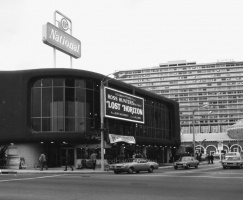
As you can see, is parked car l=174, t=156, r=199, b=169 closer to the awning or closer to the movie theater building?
the movie theater building

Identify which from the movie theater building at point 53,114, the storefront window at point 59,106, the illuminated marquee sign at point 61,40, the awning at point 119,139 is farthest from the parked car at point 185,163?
the illuminated marquee sign at point 61,40

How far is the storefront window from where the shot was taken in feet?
136

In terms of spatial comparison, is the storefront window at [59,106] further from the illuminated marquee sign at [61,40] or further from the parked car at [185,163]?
the parked car at [185,163]

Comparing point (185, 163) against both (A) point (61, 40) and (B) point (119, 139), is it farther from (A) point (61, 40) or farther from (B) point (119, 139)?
(A) point (61, 40)

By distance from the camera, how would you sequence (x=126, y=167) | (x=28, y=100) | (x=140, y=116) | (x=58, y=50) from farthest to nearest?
(x=140, y=116) < (x=58, y=50) < (x=28, y=100) < (x=126, y=167)

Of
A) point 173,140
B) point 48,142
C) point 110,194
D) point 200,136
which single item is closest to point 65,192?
point 110,194

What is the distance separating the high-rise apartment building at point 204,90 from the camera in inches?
6658

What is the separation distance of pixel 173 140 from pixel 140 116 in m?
17.2

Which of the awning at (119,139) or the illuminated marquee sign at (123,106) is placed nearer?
the illuminated marquee sign at (123,106)

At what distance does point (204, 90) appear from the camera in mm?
172500

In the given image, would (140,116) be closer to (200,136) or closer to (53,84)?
(53,84)

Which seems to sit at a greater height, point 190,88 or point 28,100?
point 190,88

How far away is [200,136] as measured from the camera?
4747 inches

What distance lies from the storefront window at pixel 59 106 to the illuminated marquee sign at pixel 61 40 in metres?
5.07
